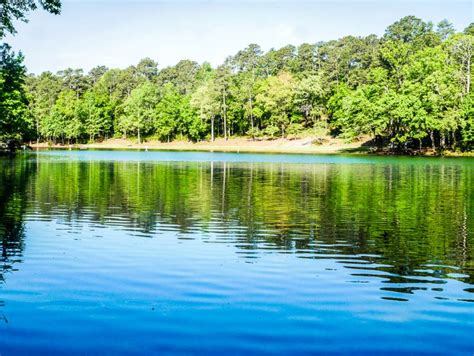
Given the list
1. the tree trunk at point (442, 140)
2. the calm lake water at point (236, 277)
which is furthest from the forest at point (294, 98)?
the calm lake water at point (236, 277)

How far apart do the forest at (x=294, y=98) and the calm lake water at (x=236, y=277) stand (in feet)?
141

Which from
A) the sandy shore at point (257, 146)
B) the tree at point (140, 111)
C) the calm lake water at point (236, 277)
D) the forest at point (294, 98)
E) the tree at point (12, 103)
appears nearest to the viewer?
the calm lake water at point (236, 277)

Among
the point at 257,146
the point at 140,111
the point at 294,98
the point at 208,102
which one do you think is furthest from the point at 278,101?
the point at 140,111

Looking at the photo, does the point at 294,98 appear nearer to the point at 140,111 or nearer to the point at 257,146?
the point at 257,146

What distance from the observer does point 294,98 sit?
123875 millimetres

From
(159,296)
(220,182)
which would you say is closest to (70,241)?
(159,296)

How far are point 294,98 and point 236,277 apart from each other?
114m

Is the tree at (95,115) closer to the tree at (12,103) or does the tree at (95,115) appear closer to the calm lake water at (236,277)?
the tree at (12,103)

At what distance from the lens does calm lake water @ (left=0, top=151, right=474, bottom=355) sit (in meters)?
9.08

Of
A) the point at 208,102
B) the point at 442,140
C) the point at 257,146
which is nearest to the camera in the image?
the point at 442,140

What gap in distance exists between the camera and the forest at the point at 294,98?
299 feet

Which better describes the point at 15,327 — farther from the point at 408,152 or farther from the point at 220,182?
the point at 408,152

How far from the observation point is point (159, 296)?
11.4m

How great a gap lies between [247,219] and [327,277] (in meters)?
9.90
